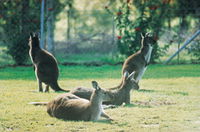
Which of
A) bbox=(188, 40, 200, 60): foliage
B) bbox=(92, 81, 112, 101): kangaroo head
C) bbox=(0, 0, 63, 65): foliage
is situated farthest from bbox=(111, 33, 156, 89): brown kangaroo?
bbox=(0, 0, 63, 65): foliage

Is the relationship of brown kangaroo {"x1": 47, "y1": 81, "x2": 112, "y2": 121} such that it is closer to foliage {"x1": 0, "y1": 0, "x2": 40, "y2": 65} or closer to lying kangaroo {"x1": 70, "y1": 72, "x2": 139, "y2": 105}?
lying kangaroo {"x1": 70, "y1": 72, "x2": 139, "y2": 105}

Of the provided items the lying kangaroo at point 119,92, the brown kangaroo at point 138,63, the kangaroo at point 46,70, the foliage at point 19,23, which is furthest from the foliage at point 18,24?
the lying kangaroo at point 119,92

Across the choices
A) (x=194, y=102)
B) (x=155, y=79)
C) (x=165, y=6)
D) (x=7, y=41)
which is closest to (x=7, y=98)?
(x=194, y=102)

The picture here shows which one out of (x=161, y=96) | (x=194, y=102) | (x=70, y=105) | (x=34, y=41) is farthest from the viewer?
(x=34, y=41)

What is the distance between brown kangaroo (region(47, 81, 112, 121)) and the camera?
9.31 metres

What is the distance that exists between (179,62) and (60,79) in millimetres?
6682

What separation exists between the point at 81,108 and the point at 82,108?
0.02 meters

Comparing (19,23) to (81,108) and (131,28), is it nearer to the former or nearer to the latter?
(131,28)

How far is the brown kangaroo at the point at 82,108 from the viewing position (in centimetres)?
931

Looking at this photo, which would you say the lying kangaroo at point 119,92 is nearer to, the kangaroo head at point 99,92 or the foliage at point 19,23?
the kangaroo head at point 99,92

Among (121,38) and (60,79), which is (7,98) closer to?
(60,79)

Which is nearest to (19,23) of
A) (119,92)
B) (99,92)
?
(119,92)

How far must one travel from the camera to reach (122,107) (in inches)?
433

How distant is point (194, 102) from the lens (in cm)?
1168
